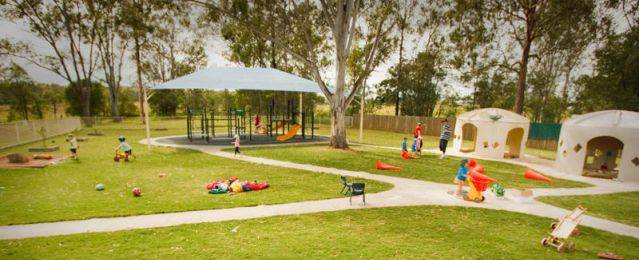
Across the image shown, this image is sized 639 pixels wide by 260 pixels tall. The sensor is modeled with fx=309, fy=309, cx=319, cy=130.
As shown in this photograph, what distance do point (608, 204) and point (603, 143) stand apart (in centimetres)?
845

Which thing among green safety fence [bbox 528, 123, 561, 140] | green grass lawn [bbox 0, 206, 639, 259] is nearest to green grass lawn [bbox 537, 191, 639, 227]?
green grass lawn [bbox 0, 206, 639, 259]

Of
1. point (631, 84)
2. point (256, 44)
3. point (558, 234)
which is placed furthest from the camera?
point (256, 44)

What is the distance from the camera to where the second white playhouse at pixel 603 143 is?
40.5ft

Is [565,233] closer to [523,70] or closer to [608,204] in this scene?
[608,204]

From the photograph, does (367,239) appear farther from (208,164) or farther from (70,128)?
(70,128)

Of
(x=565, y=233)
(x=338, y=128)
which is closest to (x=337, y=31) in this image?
(x=338, y=128)

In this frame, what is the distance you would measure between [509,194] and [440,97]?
38.0m

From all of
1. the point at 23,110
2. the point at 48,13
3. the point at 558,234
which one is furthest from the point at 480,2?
the point at 23,110

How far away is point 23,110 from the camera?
135 ft

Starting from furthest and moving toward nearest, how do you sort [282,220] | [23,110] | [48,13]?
[23,110] < [48,13] < [282,220]

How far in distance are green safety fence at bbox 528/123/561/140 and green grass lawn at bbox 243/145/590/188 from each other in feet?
34.0

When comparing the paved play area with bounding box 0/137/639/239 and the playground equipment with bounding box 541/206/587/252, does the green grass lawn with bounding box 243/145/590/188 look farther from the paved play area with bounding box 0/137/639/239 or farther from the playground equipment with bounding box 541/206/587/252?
the playground equipment with bounding box 541/206/587/252

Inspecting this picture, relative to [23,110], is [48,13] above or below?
above

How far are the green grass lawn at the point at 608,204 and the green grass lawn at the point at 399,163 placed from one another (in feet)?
4.39
